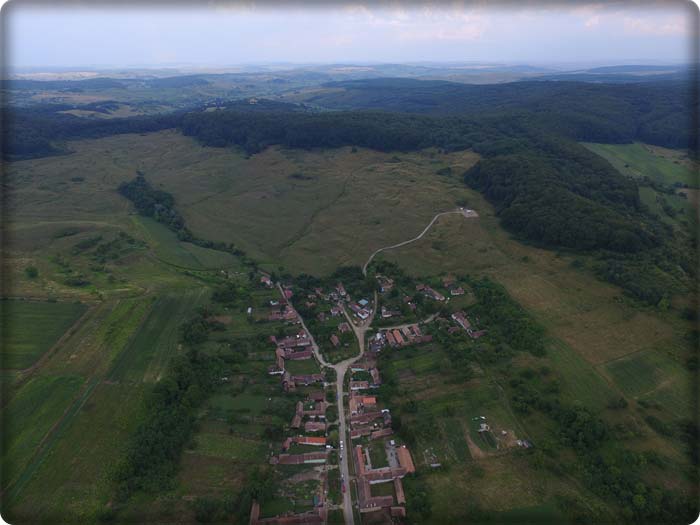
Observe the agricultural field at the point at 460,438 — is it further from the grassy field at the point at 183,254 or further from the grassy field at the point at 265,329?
the grassy field at the point at 183,254

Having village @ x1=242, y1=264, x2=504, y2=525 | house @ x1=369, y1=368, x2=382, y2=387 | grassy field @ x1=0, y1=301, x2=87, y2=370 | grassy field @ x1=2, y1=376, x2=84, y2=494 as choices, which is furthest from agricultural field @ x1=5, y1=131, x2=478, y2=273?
grassy field @ x1=2, y1=376, x2=84, y2=494

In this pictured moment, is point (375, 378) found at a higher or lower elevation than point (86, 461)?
higher

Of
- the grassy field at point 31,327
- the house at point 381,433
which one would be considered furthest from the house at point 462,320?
the grassy field at point 31,327

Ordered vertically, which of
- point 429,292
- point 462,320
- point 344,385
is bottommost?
point 344,385

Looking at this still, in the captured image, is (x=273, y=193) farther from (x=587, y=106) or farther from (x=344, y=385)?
(x=587, y=106)

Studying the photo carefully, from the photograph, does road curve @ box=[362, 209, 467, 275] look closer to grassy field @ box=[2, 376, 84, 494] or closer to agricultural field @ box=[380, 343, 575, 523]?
agricultural field @ box=[380, 343, 575, 523]

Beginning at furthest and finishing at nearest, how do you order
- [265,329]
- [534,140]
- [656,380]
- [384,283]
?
[534,140]
[384,283]
[265,329]
[656,380]

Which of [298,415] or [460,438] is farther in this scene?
[298,415]

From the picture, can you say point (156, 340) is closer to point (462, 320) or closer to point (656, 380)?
point (462, 320)

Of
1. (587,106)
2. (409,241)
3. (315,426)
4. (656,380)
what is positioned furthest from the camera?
(587,106)

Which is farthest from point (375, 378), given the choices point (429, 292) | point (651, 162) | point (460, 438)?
point (651, 162)
